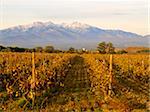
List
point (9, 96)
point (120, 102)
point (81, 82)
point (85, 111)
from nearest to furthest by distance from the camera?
1. point (85, 111)
2. point (120, 102)
3. point (9, 96)
4. point (81, 82)

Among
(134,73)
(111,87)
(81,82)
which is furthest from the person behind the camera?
(134,73)

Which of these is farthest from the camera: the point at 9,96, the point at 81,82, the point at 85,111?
the point at 81,82

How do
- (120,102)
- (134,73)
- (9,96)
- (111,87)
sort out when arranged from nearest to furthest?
(120,102)
(9,96)
(111,87)
(134,73)

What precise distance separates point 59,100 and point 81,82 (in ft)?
15.0

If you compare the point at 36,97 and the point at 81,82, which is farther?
the point at 81,82

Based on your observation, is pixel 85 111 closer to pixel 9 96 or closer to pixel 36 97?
pixel 36 97

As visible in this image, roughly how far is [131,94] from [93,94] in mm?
1378

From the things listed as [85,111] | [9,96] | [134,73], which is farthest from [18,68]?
[134,73]

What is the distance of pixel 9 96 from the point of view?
42.6ft

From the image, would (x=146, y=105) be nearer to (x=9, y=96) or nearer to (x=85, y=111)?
(x=85, y=111)

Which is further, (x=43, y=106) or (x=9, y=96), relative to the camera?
(x=9, y=96)

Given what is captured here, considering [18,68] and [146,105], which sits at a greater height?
[18,68]

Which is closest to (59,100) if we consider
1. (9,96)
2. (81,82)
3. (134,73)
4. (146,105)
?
(9,96)

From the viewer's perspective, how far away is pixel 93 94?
14.1 meters
